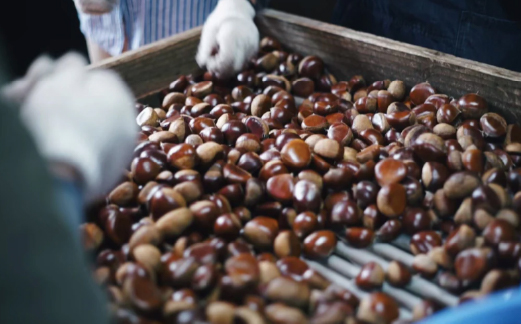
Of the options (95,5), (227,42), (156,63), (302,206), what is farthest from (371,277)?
(95,5)

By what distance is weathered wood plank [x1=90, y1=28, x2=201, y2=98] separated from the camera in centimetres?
168

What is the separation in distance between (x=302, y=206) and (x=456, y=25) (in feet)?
3.57

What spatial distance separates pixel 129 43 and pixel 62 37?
1.48m

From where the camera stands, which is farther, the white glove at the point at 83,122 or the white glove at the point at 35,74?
the white glove at the point at 35,74

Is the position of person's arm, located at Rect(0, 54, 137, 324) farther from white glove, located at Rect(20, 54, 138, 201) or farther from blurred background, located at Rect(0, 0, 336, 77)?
blurred background, located at Rect(0, 0, 336, 77)

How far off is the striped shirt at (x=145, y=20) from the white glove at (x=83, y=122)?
1229 millimetres

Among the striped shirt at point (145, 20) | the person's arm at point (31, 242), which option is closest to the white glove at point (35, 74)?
the person's arm at point (31, 242)

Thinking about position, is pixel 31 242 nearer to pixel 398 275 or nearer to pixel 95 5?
pixel 398 275

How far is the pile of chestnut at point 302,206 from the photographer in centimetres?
87

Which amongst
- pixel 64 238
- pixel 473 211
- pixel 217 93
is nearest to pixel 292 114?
pixel 217 93

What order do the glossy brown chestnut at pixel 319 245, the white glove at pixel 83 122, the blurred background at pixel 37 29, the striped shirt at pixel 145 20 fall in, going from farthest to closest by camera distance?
the blurred background at pixel 37 29, the striped shirt at pixel 145 20, the glossy brown chestnut at pixel 319 245, the white glove at pixel 83 122

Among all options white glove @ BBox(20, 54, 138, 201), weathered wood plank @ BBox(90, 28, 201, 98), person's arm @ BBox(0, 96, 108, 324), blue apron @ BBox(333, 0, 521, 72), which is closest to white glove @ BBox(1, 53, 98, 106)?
white glove @ BBox(20, 54, 138, 201)

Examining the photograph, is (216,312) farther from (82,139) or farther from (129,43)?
(129,43)

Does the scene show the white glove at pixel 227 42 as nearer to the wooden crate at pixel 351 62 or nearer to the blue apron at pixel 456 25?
the wooden crate at pixel 351 62
